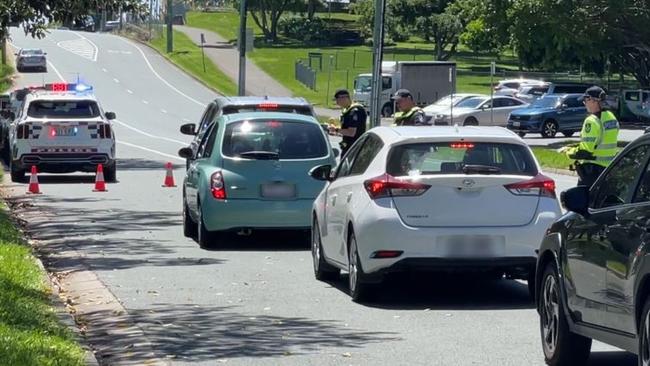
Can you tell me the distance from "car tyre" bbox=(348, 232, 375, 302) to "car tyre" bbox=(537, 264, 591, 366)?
9.01ft

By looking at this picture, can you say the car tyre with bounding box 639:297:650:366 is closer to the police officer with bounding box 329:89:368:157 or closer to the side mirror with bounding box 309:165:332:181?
the side mirror with bounding box 309:165:332:181

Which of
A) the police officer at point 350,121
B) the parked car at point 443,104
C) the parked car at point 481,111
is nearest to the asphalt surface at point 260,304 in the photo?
the police officer at point 350,121

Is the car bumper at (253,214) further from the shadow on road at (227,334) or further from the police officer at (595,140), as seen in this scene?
the shadow on road at (227,334)

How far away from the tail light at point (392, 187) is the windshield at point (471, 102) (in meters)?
42.9

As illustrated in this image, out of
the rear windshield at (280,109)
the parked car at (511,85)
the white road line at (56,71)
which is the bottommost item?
the white road line at (56,71)

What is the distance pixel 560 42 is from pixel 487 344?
48883 mm

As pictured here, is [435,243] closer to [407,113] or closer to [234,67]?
[407,113]

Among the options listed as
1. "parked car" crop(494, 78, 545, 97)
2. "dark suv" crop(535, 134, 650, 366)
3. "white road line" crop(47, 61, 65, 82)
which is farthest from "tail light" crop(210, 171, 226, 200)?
"white road line" crop(47, 61, 65, 82)

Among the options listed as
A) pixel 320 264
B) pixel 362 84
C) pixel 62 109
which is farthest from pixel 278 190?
pixel 362 84

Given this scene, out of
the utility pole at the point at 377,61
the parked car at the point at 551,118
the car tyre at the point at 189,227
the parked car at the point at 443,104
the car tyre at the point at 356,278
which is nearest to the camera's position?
the car tyre at the point at 356,278

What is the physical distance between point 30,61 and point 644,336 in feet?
266

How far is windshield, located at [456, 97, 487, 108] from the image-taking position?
54.5 m

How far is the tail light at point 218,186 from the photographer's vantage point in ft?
53.9

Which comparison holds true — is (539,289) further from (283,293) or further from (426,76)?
(426,76)
